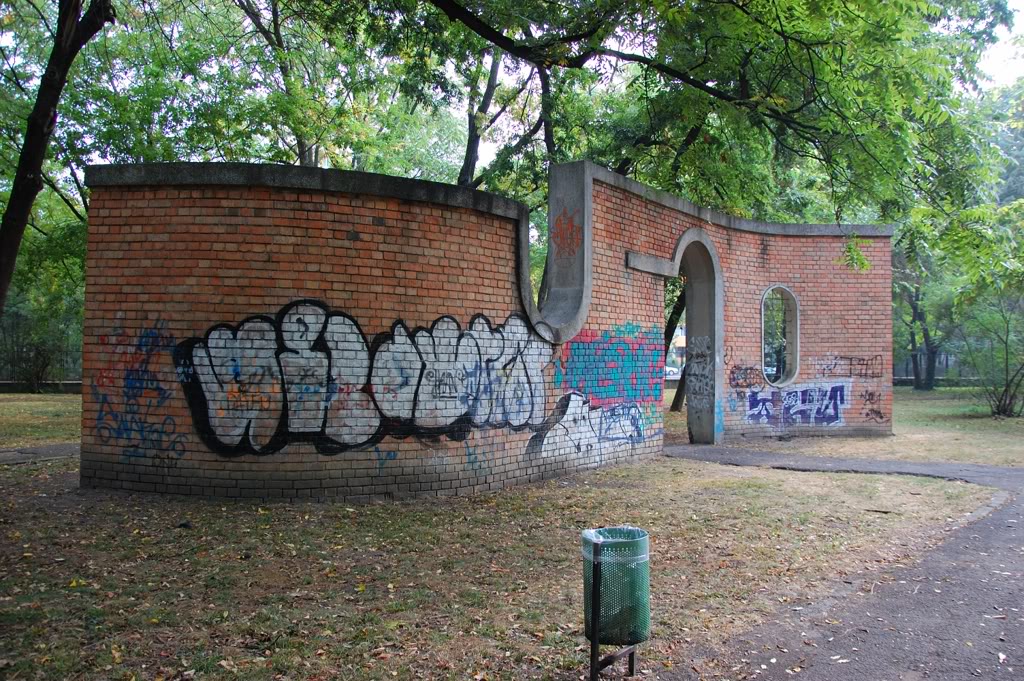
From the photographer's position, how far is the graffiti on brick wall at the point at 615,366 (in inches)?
373

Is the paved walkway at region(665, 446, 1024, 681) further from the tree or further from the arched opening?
the arched opening

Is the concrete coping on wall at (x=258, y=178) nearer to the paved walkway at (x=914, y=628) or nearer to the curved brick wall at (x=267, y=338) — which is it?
the curved brick wall at (x=267, y=338)

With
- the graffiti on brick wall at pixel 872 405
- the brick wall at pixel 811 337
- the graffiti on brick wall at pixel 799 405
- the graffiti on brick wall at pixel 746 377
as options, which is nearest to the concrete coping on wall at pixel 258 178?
the brick wall at pixel 811 337

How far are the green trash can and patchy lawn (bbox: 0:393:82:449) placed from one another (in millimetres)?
10519

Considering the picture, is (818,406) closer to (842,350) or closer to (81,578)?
(842,350)

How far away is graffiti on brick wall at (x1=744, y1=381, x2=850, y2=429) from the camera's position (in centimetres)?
1346

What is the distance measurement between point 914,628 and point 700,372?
8.59 m

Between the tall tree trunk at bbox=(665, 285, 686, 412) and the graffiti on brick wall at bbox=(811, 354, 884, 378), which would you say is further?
the tall tree trunk at bbox=(665, 285, 686, 412)

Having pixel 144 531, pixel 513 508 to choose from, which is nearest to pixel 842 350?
pixel 513 508

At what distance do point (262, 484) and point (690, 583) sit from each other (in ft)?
13.5

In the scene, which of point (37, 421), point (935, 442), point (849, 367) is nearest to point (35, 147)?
point (37, 421)

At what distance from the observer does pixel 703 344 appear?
1277 centimetres

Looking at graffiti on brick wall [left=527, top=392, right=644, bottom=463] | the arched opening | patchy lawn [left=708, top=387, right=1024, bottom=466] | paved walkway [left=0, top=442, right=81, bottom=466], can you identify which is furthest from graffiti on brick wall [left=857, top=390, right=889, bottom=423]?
paved walkway [left=0, top=442, right=81, bottom=466]

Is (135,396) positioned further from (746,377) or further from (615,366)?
(746,377)
